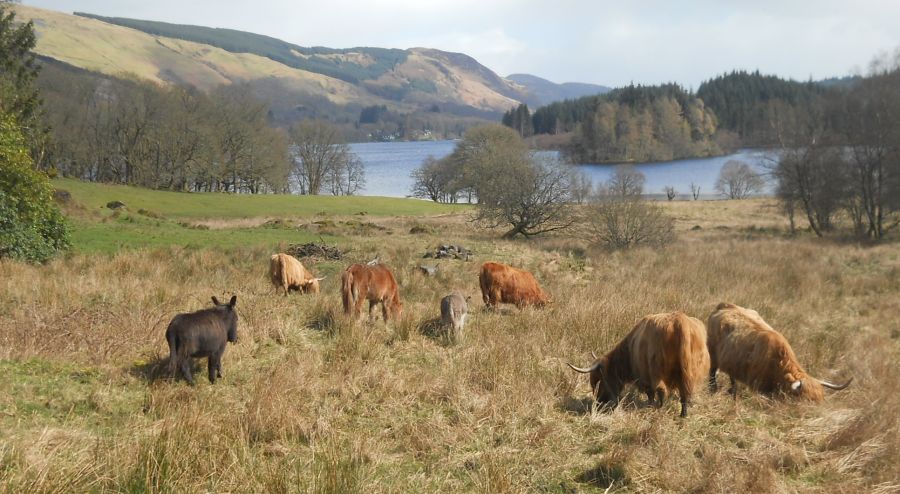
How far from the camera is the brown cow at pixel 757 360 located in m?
6.25

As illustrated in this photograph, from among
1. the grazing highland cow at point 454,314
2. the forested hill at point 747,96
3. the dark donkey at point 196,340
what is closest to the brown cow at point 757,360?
the grazing highland cow at point 454,314

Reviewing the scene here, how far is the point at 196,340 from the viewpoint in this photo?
596 cm

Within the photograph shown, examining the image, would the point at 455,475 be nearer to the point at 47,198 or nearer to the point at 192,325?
the point at 192,325

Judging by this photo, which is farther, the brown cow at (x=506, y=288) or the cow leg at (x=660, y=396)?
the brown cow at (x=506, y=288)

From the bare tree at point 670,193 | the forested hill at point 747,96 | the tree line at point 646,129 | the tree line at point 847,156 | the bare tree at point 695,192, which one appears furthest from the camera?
the forested hill at point 747,96

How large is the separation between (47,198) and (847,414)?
55.3 ft

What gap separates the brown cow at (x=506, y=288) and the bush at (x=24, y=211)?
413 inches

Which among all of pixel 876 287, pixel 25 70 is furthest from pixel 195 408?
pixel 25 70

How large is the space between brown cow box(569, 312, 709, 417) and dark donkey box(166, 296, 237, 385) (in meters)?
4.04

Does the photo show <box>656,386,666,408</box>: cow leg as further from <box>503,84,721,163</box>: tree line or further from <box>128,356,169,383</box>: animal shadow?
<box>503,84,721,163</box>: tree line

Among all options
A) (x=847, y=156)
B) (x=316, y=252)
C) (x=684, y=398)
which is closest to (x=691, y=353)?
(x=684, y=398)

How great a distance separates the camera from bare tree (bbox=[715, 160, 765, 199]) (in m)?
72.4

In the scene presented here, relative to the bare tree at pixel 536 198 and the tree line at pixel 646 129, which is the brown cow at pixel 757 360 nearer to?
the bare tree at pixel 536 198

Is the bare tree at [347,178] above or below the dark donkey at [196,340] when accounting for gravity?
above
